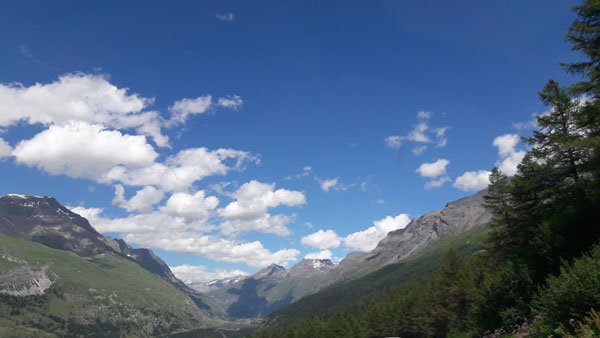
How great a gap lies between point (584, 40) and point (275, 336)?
141 meters

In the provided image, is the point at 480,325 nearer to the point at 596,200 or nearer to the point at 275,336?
the point at 596,200

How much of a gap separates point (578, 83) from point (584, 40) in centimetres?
257

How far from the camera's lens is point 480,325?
31.6m

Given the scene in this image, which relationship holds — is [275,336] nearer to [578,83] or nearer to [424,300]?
[424,300]

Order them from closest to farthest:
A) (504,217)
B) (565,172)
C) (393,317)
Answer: (565,172), (504,217), (393,317)

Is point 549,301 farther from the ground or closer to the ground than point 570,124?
closer to the ground

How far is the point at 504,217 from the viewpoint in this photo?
3669cm

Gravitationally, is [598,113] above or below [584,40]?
below

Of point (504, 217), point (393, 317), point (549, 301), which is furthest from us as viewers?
point (393, 317)

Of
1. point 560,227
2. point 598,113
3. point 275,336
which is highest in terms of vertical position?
point 598,113

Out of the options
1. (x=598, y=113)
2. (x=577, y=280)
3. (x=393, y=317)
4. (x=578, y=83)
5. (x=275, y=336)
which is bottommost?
(x=275, y=336)

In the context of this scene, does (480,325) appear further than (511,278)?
Yes

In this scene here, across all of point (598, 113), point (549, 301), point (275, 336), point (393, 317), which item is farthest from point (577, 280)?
point (275, 336)

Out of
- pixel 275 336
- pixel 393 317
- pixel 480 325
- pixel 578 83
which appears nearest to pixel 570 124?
pixel 578 83
